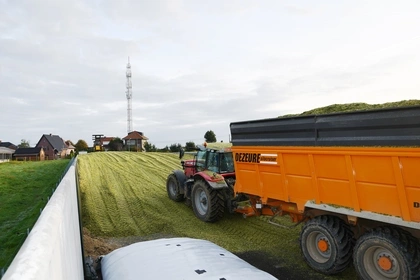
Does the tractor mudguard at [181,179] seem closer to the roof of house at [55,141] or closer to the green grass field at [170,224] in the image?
the green grass field at [170,224]

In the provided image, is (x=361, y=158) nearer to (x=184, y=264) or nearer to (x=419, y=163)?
(x=419, y=163)

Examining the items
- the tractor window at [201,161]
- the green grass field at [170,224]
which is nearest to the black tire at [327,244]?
the green grass field at [170,224]

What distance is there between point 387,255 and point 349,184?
1103 mm

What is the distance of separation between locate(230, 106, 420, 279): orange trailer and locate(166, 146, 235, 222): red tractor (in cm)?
177

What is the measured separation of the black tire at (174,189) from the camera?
11000mm

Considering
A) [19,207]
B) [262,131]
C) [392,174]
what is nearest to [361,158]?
[392,174]

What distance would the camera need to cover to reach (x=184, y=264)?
13.2ft

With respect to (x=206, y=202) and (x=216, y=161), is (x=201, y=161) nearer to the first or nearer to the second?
(x=216, y=161)

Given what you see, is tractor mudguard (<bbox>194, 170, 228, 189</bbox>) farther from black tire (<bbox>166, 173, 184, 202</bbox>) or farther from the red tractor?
black tire (<bbox>166, 173, 184, 202</bbox>)

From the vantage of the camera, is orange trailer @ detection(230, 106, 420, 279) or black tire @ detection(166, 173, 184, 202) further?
black tire @ detection(166, 173, 184, 202)

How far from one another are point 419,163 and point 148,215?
7405 mm

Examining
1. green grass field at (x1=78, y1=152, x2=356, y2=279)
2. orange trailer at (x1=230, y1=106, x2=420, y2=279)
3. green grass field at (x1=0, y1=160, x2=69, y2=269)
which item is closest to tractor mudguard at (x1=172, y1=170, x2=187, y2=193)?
green grass field at (x1=78, y1=152, x2=356, y2=279)

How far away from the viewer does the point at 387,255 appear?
4754 millimetres

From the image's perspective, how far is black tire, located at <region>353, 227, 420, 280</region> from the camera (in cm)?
449
